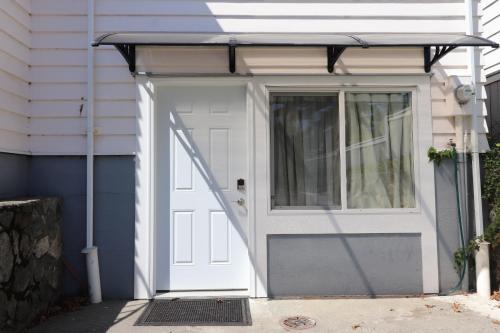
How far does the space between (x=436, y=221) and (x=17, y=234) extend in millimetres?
3918

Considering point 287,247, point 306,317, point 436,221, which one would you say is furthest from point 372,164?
point 306,317

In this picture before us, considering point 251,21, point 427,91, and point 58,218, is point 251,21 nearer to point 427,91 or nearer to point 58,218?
point 427,91

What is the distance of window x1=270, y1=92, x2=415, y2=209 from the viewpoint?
4113mm

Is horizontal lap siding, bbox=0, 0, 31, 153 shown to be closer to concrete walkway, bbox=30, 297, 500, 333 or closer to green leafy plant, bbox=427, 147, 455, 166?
concrete walkway, bbox=30, 297, 500, 333

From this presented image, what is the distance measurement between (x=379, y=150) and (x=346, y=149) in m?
0.38

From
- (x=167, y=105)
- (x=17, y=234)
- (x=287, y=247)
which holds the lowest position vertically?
(x=287, y=247)

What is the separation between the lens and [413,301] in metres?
3.80

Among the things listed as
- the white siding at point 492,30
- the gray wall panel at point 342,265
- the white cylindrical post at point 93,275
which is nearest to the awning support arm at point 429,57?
the white siding at point 492,30

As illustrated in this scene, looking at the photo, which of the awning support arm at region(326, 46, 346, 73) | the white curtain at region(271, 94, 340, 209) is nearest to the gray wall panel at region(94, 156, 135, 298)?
the white curtain at region(271, 94, 340, 209)

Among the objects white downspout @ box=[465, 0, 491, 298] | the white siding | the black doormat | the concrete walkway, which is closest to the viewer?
the concrete walkway

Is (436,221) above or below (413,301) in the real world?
above

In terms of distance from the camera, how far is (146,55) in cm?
397

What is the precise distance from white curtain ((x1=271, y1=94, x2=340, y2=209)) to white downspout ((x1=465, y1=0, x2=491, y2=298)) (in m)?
1.42

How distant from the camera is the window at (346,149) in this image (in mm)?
4113
